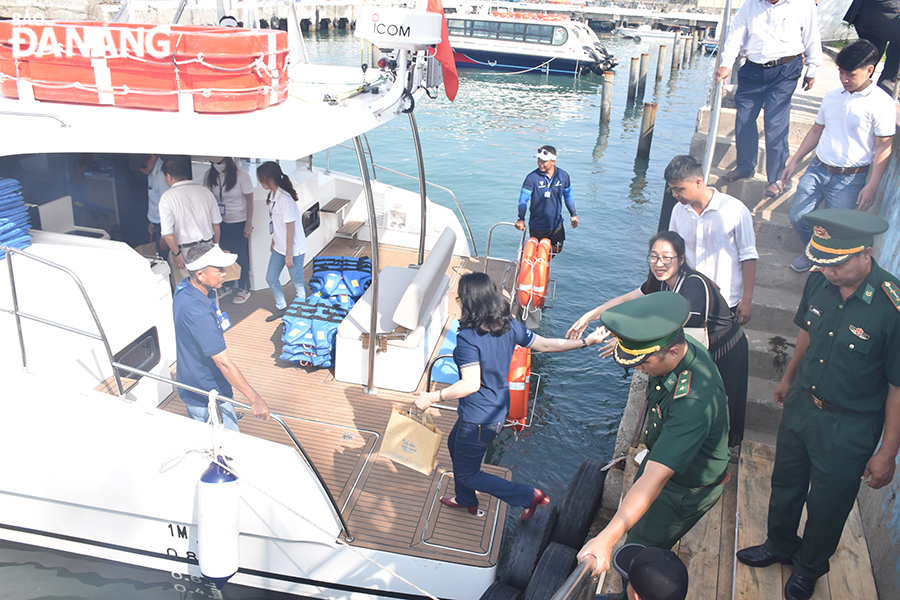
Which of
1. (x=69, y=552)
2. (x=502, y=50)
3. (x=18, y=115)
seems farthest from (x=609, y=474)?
(x=502, y=50)

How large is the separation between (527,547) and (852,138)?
3923 mm

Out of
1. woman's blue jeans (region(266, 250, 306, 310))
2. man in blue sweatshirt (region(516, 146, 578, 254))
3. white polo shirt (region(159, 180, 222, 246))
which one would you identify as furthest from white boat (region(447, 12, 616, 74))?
white polo shirt (region(159, 180, 222, 246))

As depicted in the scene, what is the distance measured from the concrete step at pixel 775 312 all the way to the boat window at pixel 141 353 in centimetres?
489

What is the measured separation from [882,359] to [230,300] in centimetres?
546

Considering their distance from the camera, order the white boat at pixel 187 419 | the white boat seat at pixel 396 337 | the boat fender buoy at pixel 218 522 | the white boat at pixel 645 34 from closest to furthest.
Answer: the boat fender buoy at pixel 218 522, the white boat at pixel 187 419, the white boat seat at pixel 396 337, the white boat at pixel 645 34

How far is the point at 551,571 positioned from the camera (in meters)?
3.89

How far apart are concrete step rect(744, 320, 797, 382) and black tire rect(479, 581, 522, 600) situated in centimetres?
275

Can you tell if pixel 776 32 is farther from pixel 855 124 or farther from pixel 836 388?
pixel 836 388

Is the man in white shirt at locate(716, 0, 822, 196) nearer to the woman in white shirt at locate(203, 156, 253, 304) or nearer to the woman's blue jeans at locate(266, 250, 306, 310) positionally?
the woman's blue jeans at locate(266, 250, 306, 310)

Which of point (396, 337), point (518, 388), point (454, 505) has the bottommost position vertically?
point (454, 505)

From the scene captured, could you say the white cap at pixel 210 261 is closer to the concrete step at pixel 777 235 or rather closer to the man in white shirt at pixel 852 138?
the man in white shirt at pixel 852 138

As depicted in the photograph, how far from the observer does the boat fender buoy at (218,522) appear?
11.2ft

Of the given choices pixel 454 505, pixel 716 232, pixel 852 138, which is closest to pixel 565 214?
pixel 852 138

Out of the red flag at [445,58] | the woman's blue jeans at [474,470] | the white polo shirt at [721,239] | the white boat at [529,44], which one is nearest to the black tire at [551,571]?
the woman's blue jeans at [474,470]
